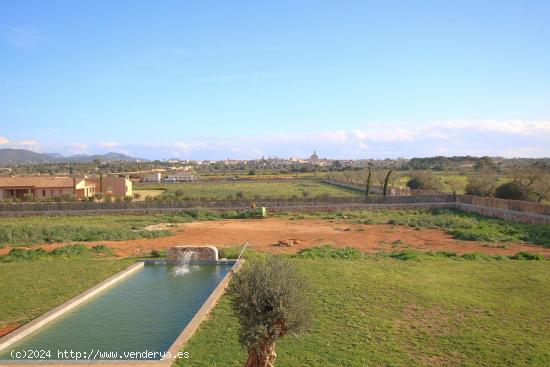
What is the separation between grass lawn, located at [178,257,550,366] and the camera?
27.7ft

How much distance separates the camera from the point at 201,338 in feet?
30.6

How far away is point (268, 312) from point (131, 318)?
19.9 feet

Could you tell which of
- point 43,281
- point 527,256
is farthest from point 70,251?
point 527,256

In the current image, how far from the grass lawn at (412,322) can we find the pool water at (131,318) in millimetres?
1127

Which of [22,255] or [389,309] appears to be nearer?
[389,309]

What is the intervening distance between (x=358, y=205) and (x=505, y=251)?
19.5m

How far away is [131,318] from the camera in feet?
37.6

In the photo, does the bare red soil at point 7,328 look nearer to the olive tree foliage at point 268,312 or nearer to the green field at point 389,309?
the green field at point 389,309

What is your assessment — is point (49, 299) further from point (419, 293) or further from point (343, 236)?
point (343, 236)

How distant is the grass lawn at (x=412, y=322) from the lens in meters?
8.44

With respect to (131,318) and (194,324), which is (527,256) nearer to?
(194,324)

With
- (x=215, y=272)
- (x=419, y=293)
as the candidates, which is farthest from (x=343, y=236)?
(x=419, y=293)

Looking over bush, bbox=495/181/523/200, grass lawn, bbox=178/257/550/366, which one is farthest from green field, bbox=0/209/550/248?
grass lawn, bbox=178/257/550/366

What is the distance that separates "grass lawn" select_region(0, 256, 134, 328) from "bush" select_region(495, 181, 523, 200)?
3529cm
